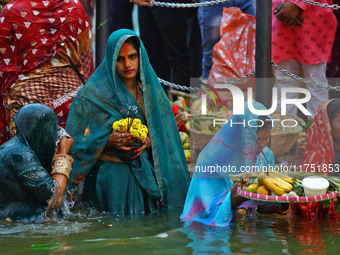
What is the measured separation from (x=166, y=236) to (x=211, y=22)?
361 centimetres

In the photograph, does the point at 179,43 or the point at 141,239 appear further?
the point at 179,43

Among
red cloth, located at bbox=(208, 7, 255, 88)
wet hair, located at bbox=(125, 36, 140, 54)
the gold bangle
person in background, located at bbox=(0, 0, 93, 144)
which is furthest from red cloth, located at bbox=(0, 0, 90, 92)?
red cloth, located at bbox=(208, 7, 255, 88)

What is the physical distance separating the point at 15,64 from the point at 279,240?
3.04m

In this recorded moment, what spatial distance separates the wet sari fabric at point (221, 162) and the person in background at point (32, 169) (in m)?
1.01

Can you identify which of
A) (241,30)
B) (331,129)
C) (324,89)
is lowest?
(331,129)

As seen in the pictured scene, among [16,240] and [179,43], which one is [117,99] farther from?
[179,43]

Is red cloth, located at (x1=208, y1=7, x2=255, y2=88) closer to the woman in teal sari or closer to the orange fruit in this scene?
the woman in teal sari

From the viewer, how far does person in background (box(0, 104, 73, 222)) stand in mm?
4512

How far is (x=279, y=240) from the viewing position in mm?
4102

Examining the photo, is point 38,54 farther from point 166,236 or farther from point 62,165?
point 166,236

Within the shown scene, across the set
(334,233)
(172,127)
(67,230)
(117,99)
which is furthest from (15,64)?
(334,233)

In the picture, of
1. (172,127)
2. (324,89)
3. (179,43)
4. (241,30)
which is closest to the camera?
(172,127)

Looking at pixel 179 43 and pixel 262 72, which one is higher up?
pixel 179 43

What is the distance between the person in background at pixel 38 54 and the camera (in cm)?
573
